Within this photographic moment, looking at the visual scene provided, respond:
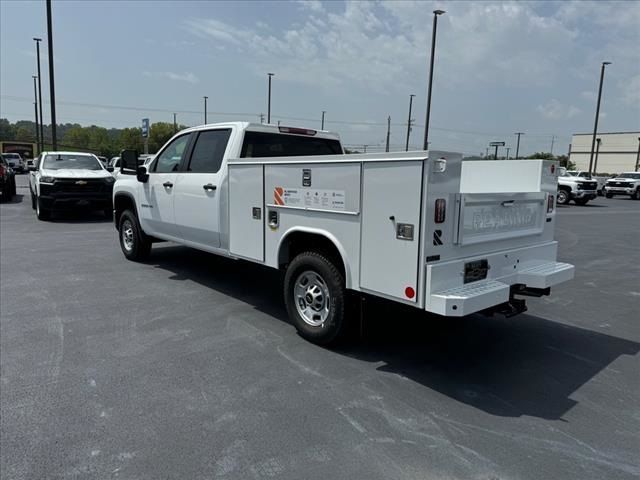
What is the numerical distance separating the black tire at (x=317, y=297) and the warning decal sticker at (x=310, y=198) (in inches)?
19.0

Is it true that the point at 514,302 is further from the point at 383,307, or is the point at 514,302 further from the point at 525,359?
the point at 383,307

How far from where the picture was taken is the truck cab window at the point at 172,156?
22.2ft

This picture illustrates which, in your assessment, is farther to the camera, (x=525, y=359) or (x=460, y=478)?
(x=525, y=359)

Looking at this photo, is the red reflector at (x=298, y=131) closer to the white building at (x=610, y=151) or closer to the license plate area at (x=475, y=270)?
the license plate area at (x=475, y=270)

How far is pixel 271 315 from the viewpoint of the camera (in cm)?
557

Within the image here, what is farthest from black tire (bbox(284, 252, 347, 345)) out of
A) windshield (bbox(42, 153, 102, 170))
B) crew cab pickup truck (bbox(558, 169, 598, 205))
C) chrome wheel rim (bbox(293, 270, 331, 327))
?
crew cab pickup truck (bbox(558, 169, 598, 205))

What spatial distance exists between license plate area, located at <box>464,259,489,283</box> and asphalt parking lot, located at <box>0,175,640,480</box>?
2.73 ft

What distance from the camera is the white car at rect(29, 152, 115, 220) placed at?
43.2 ft

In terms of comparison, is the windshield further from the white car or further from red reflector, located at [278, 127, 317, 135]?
red reflector, located at [278, 127, 317, 135]

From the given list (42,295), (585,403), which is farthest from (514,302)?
(42,295)

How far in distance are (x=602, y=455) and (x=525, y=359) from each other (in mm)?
1523

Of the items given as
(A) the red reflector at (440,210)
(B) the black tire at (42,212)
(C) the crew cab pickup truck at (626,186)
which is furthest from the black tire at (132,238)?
(C) the crew cab pickup truck at (626,186)

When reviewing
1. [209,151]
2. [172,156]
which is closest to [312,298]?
[209,151]

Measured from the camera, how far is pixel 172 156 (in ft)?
22.9
